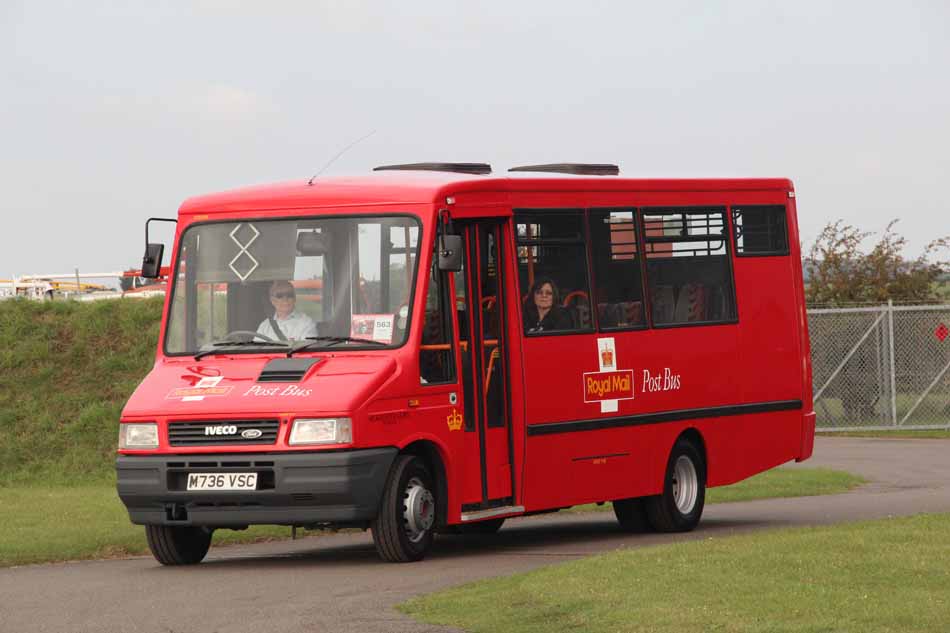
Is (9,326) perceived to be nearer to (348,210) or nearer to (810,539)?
(348,210)

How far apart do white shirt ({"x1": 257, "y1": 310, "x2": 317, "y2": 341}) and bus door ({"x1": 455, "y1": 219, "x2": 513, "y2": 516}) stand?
3.77 feet

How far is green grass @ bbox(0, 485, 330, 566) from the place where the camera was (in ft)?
55.5

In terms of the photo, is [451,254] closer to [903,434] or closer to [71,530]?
[71,530]

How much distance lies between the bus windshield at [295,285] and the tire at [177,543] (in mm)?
1369

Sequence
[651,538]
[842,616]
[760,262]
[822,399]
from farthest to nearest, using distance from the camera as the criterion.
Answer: [822,399]
[760,262]
[651,538]
[842,616]

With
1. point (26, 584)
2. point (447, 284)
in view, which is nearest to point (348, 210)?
point (447, 284)

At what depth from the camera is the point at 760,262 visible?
1928 centimetres

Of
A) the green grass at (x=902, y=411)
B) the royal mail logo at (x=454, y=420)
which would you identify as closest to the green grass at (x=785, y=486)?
the royal mail logo at (x=454, y=420)

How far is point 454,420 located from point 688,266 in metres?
3.95

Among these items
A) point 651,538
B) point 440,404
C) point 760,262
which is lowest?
point 651,538

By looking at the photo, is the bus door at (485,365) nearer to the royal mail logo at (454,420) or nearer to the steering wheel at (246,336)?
the royal mail logo at (454,420)

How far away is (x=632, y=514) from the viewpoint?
59.9ft

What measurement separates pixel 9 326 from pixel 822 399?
14140 mm

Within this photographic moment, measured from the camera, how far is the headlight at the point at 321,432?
45.9ft
